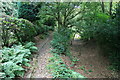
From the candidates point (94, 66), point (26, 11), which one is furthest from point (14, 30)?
point (94, 66)

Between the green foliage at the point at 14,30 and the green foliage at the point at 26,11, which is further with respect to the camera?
the green foliage at the point at 26,11

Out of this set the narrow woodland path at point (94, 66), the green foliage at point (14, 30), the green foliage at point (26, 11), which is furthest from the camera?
the green foliage at point (26, 11)

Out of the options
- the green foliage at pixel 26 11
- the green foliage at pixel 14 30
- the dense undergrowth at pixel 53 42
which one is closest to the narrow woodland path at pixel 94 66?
the dense undergrowth at pixel 53 42

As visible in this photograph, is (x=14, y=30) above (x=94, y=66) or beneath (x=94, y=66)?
above

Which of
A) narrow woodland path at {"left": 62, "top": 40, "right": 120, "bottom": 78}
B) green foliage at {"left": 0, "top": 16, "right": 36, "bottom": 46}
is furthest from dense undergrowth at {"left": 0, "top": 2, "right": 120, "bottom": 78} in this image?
narrow woodland path at {"left": 62, "top": 40, "right": 120, "bottom": 78}

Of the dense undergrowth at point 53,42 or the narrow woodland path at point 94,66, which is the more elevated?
the dense undergrowth at point 53,42

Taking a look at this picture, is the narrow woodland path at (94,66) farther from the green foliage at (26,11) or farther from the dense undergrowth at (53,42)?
the green foliage at (26,11)

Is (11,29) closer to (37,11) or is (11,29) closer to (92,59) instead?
(37,11)

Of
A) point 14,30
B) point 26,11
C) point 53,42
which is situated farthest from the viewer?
point 26,11

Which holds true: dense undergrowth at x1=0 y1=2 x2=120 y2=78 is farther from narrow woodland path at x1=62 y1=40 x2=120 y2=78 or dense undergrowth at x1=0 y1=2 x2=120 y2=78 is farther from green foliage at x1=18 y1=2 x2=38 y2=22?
narrow woodland path at x1=62 y1=40 x2=120 y2=78

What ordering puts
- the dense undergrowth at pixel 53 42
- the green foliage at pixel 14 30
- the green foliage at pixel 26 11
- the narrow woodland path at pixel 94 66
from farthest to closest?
the green foliage at pixel 26 11 < the narrow woodland path at pixel 94 66 < the green foliage at pixel 14 30 < the dense undergrowth at pixel 53 42

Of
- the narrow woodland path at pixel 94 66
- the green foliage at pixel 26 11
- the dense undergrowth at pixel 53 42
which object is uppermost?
the green foliage at pixel 26 11

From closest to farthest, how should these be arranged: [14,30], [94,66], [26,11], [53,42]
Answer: [14,30] < [94,66] < [53,42] < [26,11]

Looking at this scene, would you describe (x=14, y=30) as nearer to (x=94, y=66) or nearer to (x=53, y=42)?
(x=53, y=42)
